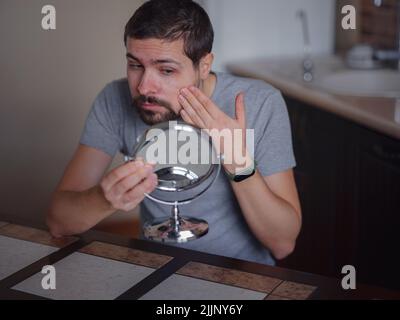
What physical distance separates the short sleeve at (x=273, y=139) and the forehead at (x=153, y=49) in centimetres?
27

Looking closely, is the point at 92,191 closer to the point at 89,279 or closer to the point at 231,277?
the point at 89,279

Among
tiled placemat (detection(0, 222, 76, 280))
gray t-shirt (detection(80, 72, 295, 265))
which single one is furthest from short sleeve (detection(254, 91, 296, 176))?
tiled placemat (detection(0, 222, 76, 280))

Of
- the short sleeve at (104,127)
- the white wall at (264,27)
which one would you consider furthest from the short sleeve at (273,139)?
the white wall at (264,27)

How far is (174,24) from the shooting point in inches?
49.6

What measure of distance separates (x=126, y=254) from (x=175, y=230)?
0.09m

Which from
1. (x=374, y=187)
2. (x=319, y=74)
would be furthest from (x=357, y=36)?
(x=374, y=187)

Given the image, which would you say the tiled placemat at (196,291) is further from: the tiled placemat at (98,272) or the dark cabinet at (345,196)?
the dark cabinet at (345,196)

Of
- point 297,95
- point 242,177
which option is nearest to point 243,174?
point 242,177

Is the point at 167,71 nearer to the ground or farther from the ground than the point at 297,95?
farther from the ground

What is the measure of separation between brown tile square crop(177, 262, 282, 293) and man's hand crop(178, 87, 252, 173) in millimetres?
216

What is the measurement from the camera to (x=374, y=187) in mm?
1862

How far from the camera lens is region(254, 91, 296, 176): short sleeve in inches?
53.8

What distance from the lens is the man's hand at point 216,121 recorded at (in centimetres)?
111

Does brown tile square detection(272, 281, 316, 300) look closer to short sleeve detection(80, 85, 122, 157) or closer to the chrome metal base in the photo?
the chrome metal base
